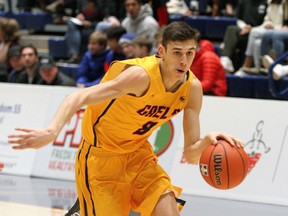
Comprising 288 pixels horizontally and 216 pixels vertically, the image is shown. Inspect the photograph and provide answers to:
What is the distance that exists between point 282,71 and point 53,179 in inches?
120

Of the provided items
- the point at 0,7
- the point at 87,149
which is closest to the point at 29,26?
the point at 0,7

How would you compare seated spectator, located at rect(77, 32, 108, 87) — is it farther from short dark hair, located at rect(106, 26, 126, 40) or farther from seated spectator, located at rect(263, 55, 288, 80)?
seated spectator, located at rect(263, 55, 288, 80)

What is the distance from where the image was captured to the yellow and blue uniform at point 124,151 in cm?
424

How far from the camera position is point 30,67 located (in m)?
8.93

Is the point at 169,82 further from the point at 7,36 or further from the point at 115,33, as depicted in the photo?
the point at 7,36

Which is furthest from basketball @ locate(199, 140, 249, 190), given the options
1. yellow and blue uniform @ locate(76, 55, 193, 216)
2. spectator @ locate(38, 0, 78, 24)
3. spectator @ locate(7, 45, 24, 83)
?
spectator @ locate(38, 0, 78, 24)

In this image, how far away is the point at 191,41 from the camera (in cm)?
413

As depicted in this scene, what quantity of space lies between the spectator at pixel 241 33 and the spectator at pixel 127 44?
130 centimetres

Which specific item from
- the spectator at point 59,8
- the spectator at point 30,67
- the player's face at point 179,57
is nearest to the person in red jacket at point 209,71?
the spectator at point 30,67

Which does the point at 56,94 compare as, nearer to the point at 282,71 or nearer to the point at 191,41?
the point at 282,71

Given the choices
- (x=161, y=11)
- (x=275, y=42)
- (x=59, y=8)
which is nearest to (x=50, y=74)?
(x=161, y=11)

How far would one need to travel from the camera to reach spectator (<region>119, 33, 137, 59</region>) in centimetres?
840

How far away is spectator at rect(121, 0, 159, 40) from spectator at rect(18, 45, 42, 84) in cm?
150

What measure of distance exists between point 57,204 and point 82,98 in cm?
290
